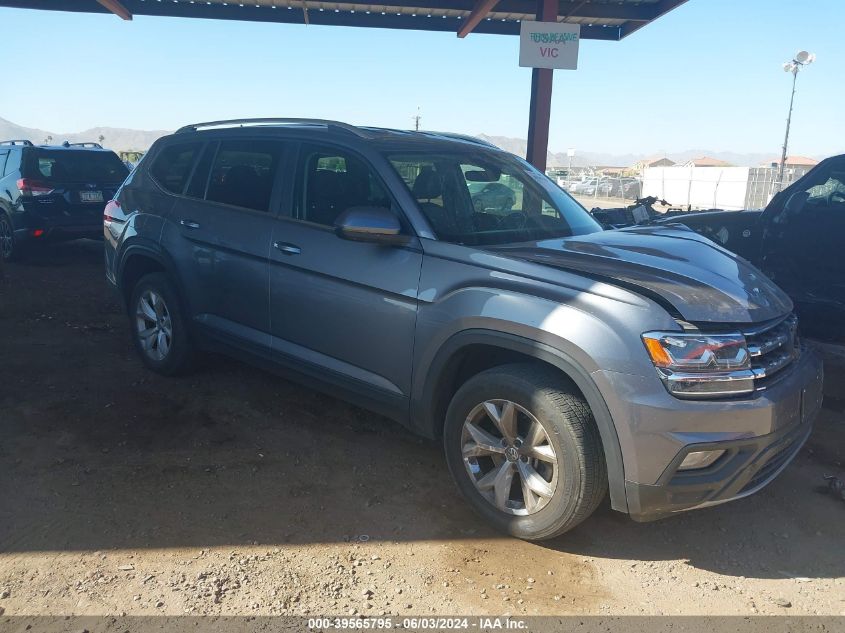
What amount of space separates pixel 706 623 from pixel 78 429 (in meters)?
3.73

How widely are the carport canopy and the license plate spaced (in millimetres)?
4211

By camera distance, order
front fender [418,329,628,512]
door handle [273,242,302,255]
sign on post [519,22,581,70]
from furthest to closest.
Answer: sign on post [519,22,581,70], door handle [273,242,302,255], front fender [418,329,628,512]

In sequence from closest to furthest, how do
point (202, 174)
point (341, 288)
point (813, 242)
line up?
point (341, 288)
point (202, 174)
point (813, 242)

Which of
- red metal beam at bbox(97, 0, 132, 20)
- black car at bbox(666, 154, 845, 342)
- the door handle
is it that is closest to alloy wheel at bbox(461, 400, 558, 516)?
the door handle

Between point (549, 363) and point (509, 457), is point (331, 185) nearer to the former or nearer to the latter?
point (549, 363)

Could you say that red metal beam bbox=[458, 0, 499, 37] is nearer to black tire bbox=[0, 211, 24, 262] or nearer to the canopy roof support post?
the canopy roof support post

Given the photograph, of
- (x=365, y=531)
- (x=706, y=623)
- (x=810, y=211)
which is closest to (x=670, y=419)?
(x=706, y=623)

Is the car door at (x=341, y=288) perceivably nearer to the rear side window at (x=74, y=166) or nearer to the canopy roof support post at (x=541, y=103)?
the rear side window at (x=74, y=166)

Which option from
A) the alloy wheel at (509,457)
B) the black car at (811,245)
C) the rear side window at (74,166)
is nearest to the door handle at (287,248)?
the alloy wheel at (509,457)

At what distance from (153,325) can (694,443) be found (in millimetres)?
4044

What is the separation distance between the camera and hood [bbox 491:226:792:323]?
2.88 m

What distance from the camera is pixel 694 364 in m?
2.71

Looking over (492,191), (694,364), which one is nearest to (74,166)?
(492,191)

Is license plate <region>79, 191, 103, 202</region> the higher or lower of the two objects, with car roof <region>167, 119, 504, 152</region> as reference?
lower
